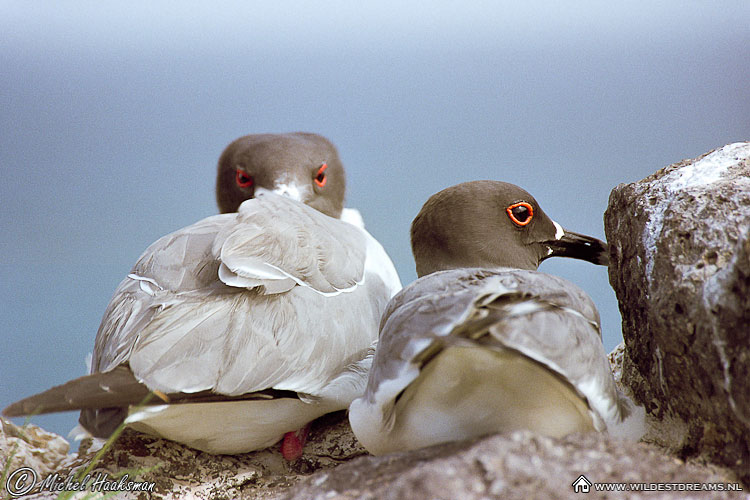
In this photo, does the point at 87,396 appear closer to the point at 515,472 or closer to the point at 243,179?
the point at 515,472

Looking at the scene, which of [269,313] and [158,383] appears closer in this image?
[158,383]

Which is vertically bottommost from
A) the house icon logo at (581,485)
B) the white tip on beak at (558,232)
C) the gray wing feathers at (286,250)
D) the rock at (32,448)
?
the rock at (32,448)

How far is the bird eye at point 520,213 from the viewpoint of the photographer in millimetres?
2834

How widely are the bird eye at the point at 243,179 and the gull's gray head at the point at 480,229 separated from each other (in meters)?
1.11

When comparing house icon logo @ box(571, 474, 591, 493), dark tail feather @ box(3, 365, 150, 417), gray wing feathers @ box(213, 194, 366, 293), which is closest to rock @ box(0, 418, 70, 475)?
dark tail feather @ box(3, 365, 150, 417)

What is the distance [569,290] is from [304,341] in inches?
35.4

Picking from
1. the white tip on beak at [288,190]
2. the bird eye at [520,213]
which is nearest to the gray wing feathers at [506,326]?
the bird eye at [520,213]

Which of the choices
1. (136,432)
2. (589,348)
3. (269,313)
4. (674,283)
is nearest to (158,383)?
(269,313)

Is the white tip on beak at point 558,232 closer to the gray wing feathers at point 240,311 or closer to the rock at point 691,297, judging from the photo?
the rock at point 691,297

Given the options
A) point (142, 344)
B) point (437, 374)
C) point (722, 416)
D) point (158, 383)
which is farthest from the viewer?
point (142, 344)

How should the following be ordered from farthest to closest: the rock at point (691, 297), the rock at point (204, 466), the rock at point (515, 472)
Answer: the rock at point (204, 466), the rock at point (691, 297), the rock at point (515, 472)

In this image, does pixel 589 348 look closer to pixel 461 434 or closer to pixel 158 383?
pixel 461 434

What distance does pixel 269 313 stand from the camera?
7.41ft

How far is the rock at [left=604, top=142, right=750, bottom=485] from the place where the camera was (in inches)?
66.2
